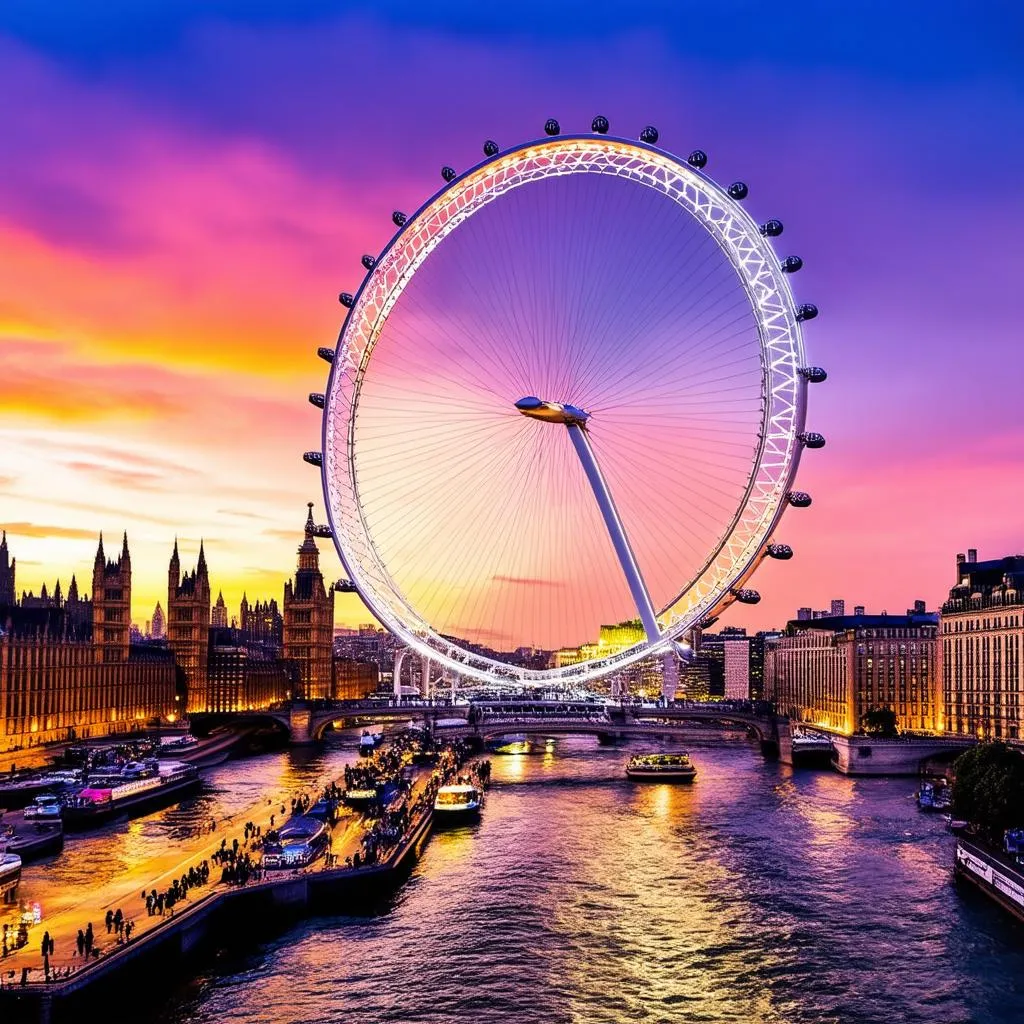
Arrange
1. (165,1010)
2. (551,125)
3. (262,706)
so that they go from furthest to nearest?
(262,706)
(551,125)
(165,1010)

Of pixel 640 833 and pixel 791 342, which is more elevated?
pixel 791 342

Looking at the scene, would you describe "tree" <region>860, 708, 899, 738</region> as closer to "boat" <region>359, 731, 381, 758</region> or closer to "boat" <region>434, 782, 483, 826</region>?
"boat" <region>359, 731, 381, 758</region>

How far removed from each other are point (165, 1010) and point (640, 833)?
3506 cm

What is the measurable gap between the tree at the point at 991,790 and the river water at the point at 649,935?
270 centimetres

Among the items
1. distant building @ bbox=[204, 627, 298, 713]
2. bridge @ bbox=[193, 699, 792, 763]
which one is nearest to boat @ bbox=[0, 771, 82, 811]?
bridge @ bbox=[193, 699, 792, 763]

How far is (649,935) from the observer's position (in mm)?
44000

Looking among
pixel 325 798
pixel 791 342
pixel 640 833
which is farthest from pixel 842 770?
pixel 791 342

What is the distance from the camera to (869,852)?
59500 mm

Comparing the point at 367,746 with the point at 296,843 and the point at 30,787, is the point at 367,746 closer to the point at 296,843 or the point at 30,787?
the point at 30,787

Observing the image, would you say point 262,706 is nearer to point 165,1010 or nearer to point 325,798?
point 325,798

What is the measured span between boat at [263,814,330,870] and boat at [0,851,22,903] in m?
9.94

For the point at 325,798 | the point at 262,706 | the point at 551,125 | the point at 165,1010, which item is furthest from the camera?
the point at 262,706

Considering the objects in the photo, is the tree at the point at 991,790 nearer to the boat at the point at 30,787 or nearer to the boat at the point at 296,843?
the boat at the point at 296,843

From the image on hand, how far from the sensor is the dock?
110 ft
